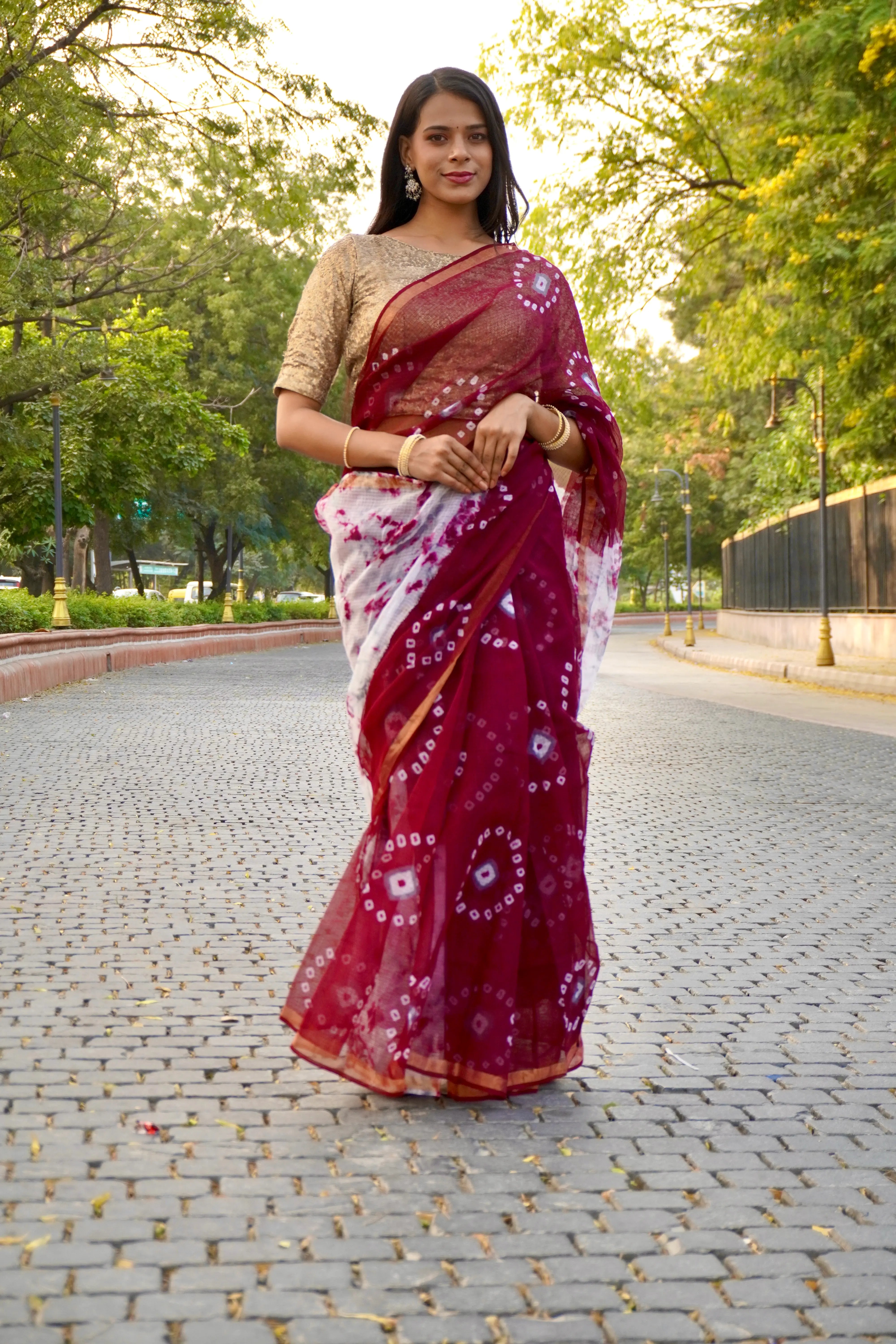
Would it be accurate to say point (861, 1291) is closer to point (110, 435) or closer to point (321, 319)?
point (321, 319)

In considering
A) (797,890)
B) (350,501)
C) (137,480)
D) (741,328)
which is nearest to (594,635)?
(350,501)

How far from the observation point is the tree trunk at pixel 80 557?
47.9 metres

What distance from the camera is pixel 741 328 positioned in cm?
2378

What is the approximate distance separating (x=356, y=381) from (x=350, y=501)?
0.31 metres

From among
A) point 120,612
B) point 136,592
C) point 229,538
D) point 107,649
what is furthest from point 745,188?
point 136,592

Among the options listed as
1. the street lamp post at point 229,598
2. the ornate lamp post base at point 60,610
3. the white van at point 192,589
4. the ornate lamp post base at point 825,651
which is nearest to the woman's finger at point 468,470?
the ornate lamp post base at point 825,651

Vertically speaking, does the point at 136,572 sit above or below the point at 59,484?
below

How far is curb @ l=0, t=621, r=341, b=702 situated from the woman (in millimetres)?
Answer: 14489

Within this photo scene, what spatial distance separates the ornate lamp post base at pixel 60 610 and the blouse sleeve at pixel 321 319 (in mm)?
23732

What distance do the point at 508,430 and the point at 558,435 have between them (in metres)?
0.25

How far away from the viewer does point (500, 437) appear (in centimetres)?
369

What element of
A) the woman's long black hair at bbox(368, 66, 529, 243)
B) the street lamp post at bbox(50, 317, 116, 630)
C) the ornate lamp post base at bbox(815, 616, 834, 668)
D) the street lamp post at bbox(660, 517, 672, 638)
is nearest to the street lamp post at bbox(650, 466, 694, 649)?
the street lamp post at bbox(660, 517, 672, 638)

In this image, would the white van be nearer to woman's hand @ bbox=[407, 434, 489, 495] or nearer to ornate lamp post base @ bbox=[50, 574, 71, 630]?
ornate lamp post base @ bbox=[50, 574, 71, 630]

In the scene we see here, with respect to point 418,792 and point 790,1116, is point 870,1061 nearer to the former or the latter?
point 790,1116
